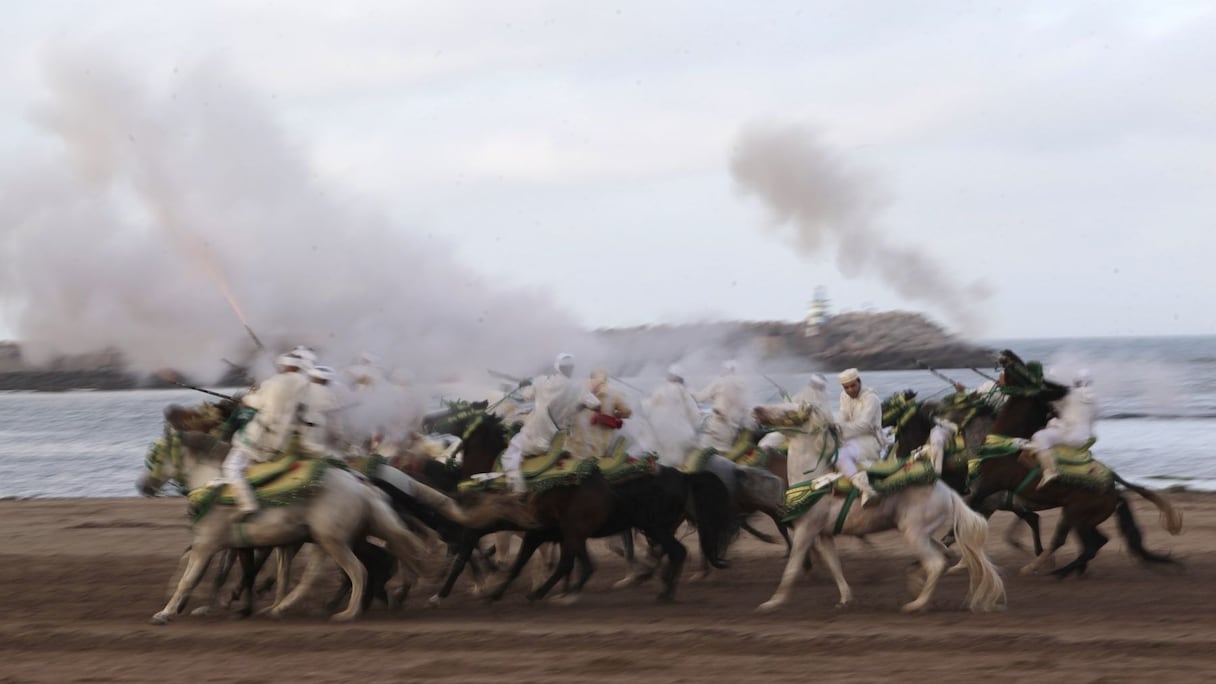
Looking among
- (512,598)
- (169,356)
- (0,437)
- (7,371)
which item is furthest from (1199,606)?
(7,371)

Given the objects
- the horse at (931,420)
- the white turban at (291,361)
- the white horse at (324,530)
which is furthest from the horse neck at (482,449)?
the horse at (931,420)

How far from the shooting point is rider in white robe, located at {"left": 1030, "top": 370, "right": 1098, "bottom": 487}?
45.5ft

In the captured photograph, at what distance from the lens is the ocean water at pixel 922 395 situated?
63.3ft

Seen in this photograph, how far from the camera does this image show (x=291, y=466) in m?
11.6

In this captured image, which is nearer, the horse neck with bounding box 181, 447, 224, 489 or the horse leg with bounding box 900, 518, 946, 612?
the horse leg with bounding box 900, 518, 946, 612

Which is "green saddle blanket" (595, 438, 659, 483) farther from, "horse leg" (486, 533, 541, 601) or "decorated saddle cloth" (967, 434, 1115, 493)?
"decorated saddle cloth" (967, 434, 1115, 493)

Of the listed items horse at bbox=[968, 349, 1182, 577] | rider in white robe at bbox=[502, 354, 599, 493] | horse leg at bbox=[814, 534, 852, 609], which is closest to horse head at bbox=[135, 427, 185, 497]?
rider in white robe at bbox=[502, 354, 599, 493]

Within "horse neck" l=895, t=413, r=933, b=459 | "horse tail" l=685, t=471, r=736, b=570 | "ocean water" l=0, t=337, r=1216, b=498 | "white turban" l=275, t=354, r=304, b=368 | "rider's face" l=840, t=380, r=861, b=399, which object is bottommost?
"ocean water" l=0, t=337, r=1216, b=498

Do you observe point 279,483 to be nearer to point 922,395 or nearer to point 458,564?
point 458,564

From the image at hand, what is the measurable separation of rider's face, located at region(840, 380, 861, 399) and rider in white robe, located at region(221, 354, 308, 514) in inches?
218

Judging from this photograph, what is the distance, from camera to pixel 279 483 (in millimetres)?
11508

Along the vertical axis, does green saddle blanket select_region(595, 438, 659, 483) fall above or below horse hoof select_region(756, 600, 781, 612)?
above

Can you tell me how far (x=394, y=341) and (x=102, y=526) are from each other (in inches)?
296

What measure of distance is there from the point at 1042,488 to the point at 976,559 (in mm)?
2459
